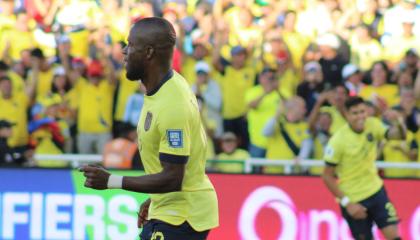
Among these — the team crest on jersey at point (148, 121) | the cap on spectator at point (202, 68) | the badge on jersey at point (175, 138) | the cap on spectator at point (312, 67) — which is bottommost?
the cap on spectator at point (202, 68)

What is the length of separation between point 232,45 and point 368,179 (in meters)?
4.14

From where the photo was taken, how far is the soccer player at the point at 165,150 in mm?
5727

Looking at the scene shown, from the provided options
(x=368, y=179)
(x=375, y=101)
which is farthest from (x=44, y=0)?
(x=368, y=179)

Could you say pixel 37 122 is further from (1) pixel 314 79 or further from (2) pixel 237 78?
(1) pixel 314 79

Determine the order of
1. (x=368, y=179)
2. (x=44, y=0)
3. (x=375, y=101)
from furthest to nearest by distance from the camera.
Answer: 1. (x=44, y=0)
2. (x=375, y=101)
3. (x=368, y=179)

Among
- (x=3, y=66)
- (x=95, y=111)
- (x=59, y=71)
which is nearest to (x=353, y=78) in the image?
(x=95, y=111)

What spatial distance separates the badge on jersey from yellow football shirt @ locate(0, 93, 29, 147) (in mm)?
7660

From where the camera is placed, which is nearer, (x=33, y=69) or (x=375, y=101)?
(x=375, y=101)

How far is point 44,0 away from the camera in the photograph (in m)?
15.7

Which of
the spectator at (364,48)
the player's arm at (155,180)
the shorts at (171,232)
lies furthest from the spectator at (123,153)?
the player's arm at (155,180)

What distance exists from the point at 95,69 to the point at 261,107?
224 centimetres

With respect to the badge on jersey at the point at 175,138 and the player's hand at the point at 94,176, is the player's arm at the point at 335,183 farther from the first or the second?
the player's hand at the point at 94,176

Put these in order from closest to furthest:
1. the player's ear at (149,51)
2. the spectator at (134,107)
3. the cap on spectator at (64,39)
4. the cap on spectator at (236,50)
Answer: the player's ear at (149,51) < the spectator at (134,107) < the cap on spectator at (236,50) < the cap on spectator at (64,39)

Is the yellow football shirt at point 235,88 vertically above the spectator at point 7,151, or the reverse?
the yellow football shirt at point 235,88
